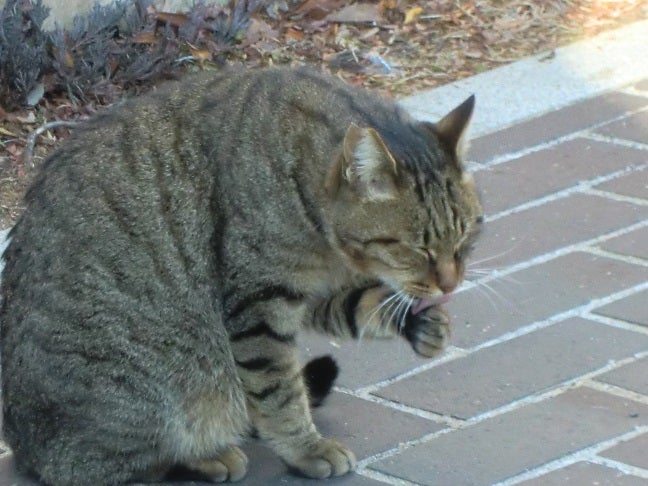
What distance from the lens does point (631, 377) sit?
3.70 meters

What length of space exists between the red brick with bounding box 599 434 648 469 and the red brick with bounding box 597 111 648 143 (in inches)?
69.5

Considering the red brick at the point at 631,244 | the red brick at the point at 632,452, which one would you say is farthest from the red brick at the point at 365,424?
the red brick at the point at 631,244

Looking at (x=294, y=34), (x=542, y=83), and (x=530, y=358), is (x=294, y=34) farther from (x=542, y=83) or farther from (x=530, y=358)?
(x=530, y=358)

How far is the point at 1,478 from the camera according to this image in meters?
3.48

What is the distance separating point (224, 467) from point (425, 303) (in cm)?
67

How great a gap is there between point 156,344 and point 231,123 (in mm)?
595

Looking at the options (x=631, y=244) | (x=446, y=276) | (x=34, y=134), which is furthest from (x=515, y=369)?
(x=34, y=134)

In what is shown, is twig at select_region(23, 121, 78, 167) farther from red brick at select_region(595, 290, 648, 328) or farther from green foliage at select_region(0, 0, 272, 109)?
red brick at select_region(595, 290, 648, 328)

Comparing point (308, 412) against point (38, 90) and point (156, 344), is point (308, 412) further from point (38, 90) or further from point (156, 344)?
point (38, 90)

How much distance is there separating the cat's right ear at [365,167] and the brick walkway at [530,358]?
648mm

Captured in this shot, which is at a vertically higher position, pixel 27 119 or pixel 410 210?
pixel 410 210

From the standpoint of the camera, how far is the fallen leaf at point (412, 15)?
5.95 meters

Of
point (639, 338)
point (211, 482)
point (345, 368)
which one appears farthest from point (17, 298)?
point (639, 338)

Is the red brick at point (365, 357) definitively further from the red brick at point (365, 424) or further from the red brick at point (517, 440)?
the red brick at point (517, 440)
